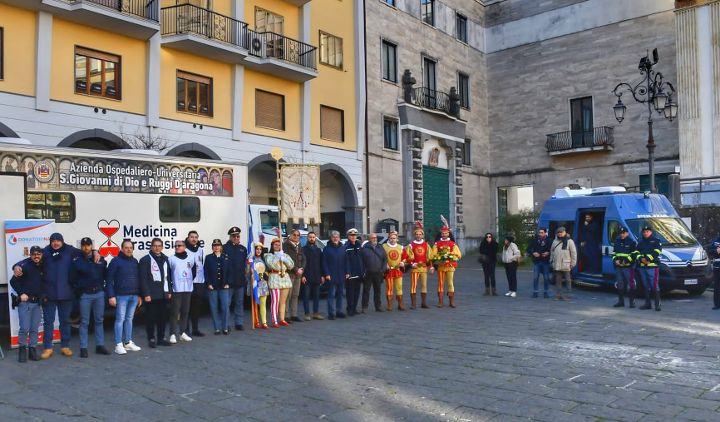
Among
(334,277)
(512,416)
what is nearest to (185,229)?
(334,277)

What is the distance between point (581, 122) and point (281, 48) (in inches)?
728

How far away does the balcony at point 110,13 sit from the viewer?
1673 centimetres

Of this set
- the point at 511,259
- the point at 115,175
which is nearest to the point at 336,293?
the point at 115,175

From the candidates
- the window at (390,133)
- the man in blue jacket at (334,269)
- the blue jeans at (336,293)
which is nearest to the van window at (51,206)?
the man in blue jacket at (334,269)

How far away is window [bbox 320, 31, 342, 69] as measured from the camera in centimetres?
2608

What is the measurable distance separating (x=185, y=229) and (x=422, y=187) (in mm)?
20282

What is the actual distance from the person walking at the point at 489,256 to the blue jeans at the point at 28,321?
10327 millimetres

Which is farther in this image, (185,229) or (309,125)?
(309,125)

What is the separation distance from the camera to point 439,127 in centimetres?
3253

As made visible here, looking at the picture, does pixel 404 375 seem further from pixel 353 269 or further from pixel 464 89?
pixel 464 89

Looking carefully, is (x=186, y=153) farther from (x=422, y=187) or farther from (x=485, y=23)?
(x=485, y=23)

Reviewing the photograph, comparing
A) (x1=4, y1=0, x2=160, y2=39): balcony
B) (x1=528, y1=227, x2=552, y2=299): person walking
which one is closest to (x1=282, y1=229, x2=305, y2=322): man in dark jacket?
(x1=528, y1=227, x2=552, y2=299): person walking

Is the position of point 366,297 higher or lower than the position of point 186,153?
lower

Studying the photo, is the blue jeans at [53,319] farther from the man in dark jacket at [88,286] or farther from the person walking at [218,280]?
the person walking at [218,280]
